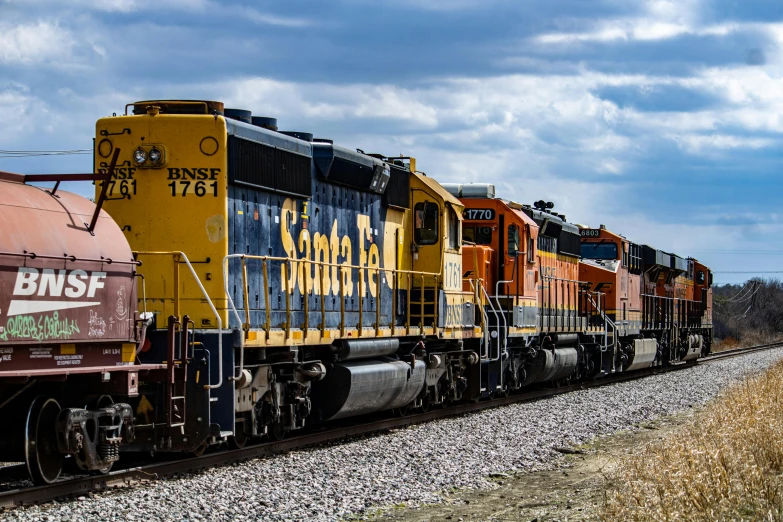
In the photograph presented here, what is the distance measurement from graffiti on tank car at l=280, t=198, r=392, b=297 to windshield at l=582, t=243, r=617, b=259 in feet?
44.6

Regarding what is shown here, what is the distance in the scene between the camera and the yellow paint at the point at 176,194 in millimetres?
11188

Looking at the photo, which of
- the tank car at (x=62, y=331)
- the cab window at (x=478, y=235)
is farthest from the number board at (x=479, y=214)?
the tank car at (x=62, y=331)

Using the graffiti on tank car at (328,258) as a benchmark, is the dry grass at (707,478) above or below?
below

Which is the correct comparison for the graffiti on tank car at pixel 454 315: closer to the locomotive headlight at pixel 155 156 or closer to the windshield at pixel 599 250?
the locomotive headlight at pixel 155 156

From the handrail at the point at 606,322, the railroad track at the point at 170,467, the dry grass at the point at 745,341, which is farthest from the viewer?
the dry grass at the point at 745,341

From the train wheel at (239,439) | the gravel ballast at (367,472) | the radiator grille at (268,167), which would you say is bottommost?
the gravel ballast at (367,472)

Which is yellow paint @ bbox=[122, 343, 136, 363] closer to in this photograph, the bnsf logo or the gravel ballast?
the bnsf logo

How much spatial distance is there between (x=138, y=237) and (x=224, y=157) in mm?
1265

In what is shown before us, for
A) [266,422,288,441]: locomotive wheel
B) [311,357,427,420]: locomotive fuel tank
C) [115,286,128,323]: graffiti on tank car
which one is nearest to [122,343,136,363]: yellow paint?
[115,286,128,323]: graffiti on tank car

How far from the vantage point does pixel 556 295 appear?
22.2 meters

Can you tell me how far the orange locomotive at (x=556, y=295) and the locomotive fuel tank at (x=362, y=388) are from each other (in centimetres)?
352

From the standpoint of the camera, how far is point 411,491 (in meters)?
9.35

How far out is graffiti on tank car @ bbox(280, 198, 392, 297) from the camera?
12.5 m

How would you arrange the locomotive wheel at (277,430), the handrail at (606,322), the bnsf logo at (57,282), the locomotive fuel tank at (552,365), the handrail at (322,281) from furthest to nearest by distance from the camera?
the handrail at (606,322)
the locomotive fuel tank at (552,365)
the locomotive wheel at (277,430)
the handrail at (322,281)
the bnsf logo at (57,282)
